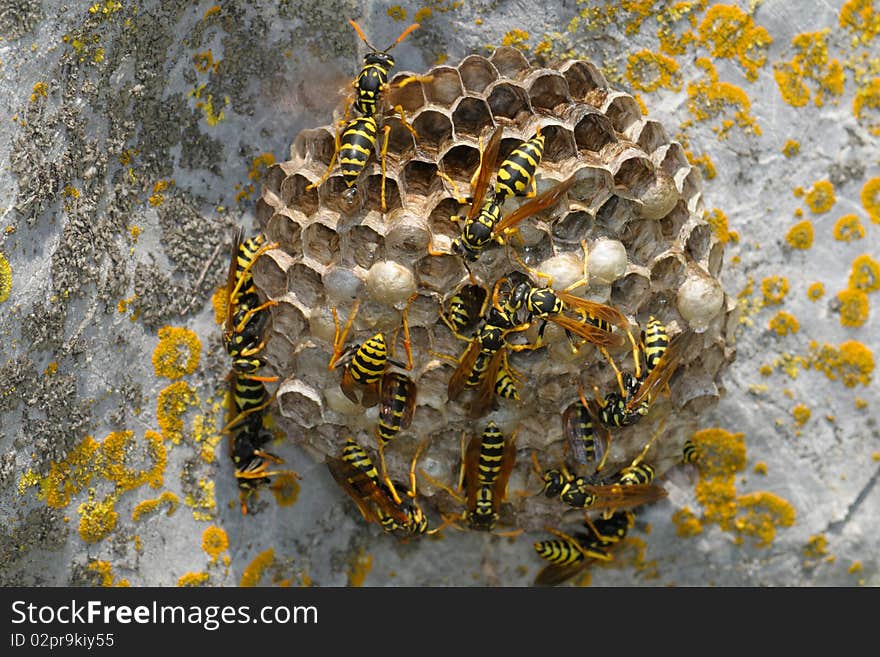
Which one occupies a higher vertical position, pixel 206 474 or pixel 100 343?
pixel 100 343

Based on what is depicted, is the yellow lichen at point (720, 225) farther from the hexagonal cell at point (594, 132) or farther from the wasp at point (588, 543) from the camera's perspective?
the wasp at point (588, 543)

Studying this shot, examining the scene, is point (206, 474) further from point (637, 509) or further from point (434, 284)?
point (637, 509)

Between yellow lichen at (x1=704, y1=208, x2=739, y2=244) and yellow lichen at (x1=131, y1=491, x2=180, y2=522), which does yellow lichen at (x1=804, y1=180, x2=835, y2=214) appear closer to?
yellow lichen at (x1=704, y1=208, x2=739, y2=244)

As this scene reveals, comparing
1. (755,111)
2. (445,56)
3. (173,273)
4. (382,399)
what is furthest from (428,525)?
(755,111)

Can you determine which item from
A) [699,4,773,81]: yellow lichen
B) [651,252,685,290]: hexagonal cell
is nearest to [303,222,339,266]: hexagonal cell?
[651,252,685,290]: hexagonal cell

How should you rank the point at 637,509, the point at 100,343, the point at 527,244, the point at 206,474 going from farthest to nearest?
the point at 637,509 → the point at 206,474 → the point at 100,343 → the point at 527,244

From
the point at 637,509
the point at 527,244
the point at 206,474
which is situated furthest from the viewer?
the point at 637,509
